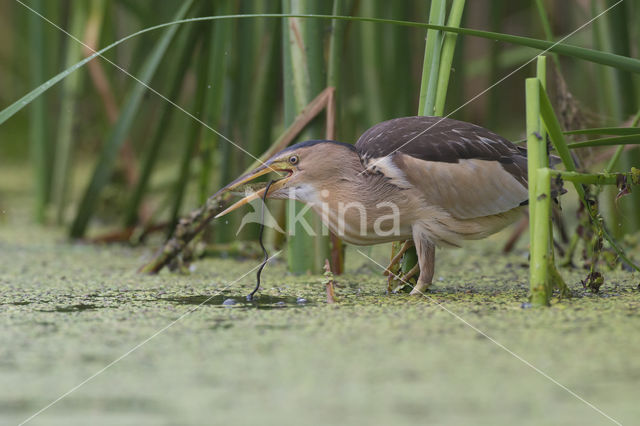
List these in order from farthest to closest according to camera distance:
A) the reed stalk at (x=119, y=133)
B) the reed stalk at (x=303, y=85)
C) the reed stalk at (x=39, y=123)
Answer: the reed stalk at (x=39, y=123), the reed stalk at (x=119, y=133), the reed stalk at (x=303, y=85)

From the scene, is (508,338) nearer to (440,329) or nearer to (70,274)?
(440,329)

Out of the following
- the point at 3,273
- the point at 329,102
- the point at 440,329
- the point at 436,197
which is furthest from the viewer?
the point at 3,273

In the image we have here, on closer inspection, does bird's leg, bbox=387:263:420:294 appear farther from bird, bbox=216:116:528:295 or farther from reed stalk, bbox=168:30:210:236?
reed stalk, bbox=168:30:210:236

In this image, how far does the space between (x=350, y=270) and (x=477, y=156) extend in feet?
2.38

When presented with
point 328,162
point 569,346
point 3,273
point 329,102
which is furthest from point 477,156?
point 3,273

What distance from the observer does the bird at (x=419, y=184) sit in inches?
79.5

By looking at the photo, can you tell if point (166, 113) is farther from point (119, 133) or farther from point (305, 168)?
point (305, 168)

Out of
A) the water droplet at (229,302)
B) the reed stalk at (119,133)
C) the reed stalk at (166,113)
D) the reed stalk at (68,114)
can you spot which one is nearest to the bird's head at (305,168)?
the water droplet at (229,302)

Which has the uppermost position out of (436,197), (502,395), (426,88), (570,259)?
(426,88)

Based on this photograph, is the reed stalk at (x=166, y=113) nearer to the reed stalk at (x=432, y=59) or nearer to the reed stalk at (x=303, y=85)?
the reed stalk at (x=303, y=85)

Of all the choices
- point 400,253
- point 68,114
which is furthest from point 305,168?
point 68,114

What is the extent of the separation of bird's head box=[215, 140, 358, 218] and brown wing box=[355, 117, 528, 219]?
84 millimetres

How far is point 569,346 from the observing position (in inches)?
58.9

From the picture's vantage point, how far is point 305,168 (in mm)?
2090
